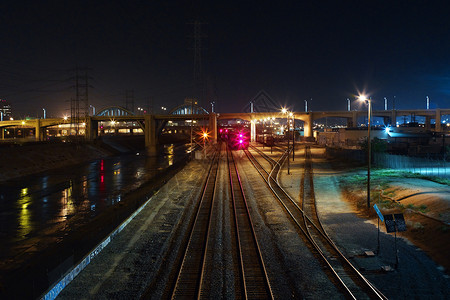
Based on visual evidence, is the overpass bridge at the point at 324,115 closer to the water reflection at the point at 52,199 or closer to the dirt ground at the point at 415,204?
the water reflection at the point at 52,199

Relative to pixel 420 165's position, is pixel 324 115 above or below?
above

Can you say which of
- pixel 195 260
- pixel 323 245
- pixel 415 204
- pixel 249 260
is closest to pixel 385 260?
pixel 323 245

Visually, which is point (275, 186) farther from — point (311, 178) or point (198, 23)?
point (198, 23)

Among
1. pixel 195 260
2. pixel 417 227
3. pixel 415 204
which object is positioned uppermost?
pixel 415 204

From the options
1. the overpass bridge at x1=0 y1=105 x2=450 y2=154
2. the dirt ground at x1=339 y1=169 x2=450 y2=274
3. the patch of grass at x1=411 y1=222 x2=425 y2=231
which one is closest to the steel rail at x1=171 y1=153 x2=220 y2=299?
the dirt ground at x1=339 y1=169 x2=450 y2=274

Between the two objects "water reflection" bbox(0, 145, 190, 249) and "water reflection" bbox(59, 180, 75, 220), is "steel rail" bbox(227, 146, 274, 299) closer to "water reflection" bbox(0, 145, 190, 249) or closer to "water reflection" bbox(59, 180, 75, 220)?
"water reflection" bbox(0, 145, 190, 249)

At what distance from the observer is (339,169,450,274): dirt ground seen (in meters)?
12.7

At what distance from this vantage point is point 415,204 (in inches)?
699

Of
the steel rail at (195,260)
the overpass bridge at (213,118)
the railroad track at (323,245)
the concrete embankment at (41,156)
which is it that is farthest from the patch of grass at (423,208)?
the overpass bridge at (213,118)

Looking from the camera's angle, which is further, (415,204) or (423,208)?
(415,204)

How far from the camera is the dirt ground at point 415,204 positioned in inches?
501

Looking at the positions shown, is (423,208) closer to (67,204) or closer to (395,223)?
(395,223)

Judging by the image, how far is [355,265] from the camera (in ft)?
36.9

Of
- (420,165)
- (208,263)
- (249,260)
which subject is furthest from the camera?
(420,165)
